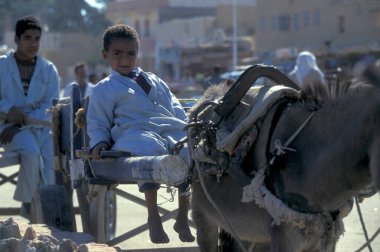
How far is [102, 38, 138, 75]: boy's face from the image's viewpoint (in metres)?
6.36

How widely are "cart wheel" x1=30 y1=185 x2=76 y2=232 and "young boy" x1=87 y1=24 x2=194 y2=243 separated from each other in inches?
63.9

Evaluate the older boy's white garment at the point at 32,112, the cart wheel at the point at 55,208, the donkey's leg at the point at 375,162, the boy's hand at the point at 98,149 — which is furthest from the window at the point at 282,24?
the donkey's leg at the point at 375,162

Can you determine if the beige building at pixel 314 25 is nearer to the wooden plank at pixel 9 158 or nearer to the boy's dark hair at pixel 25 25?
the boy's dark hair at pixel 25 25

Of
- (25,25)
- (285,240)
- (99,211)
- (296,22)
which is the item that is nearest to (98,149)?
(99,211)

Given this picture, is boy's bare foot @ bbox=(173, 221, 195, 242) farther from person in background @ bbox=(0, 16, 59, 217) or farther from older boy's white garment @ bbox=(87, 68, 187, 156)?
person in background @ bbox=(0, 16, 59, 217)

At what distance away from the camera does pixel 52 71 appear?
9.25 meters

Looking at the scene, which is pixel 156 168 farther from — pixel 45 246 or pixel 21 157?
pixel 21 157

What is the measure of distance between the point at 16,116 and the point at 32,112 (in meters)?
0.31

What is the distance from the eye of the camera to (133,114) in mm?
6156

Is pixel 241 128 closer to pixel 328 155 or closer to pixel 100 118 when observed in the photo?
pixel 328 155

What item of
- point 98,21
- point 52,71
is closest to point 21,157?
point 52,71

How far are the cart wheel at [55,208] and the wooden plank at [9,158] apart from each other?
92cm

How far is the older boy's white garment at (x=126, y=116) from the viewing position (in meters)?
6.07

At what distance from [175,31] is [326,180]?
64.4 m
